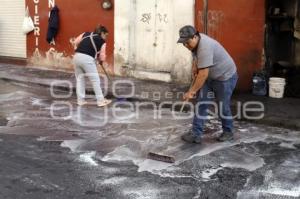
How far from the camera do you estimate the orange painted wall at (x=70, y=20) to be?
13086 mm

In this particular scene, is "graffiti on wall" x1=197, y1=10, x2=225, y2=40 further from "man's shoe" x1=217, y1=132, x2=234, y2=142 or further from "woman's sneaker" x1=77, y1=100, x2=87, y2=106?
"man's shoe" x1=217, y1=132, x2=234, y2=142

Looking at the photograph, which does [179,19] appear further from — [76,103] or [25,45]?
[25,45]

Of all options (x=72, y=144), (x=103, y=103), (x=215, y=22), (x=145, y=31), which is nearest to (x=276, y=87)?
(x=215, y=22)

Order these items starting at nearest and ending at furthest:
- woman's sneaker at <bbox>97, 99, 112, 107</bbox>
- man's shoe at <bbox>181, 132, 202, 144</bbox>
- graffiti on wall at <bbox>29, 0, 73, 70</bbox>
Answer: man's shoe at <bbox>181, 132, 202, 144</bbox>, woman's sneaker at <bbox>97, 99, 112, 107</bbox>, graffiti on wall at <bbox>29, 0, 73, 70</bbox>

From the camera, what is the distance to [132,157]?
22.4ft

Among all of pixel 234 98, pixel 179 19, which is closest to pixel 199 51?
pixel 234 98

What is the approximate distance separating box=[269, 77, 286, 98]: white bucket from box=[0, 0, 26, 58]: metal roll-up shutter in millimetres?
8183

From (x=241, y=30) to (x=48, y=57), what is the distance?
6.11m

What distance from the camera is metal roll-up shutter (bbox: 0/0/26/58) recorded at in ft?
50.8

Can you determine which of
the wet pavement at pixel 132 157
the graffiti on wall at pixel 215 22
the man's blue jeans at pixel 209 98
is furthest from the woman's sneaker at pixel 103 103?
the man's blue jeans at pixel 209 98

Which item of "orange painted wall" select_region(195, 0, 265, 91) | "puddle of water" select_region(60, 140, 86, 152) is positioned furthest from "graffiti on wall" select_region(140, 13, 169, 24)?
"puddle of water" select_region(60, 140, 86, 152)

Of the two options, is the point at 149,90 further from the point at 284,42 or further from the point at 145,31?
the point at 284,42

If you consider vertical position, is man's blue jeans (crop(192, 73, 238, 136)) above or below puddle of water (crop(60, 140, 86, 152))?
above

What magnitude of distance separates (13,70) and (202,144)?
331 inches
